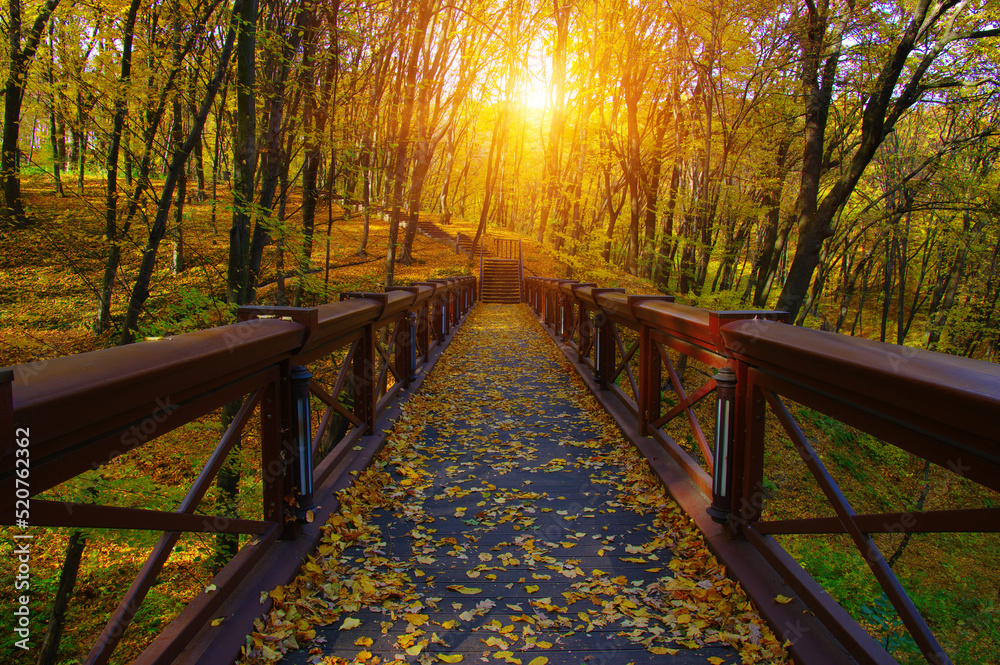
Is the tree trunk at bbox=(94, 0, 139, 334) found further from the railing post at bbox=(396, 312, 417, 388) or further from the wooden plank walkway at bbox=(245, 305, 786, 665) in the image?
the wooden plank walkway at bbox=(245, 305, 786, 665)

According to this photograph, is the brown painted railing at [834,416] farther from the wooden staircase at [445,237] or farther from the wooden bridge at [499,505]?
the wooden staircase at [445,237]

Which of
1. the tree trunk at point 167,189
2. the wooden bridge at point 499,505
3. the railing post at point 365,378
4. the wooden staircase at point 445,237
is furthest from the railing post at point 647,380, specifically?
the wooden staircase at point 445,237

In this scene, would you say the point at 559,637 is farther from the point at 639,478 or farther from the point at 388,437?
the point at 388,437

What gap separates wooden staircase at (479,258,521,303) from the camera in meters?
24.0

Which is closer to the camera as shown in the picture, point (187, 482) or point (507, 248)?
point (187, 482)

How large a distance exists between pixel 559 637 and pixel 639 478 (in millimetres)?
1945

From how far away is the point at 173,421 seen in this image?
1.81 meters

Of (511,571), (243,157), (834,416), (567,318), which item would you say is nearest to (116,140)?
(243,157)

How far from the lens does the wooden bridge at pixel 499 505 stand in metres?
1.47

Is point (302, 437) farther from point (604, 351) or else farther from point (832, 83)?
point (832, 83)

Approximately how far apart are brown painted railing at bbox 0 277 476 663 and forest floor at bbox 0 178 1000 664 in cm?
271

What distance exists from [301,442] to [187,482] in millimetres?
7227

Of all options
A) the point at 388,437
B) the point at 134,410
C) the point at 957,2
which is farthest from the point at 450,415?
the point at 957,2

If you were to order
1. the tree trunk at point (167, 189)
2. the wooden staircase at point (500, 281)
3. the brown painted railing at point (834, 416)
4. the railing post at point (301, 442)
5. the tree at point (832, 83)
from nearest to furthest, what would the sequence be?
the brown painted railing at point (834, 416) → the railing post at point (301, 442) → the tree trunk at point (167, 189) → the tree at point (832, 83) → the wooden staircase at point (500, 281)
